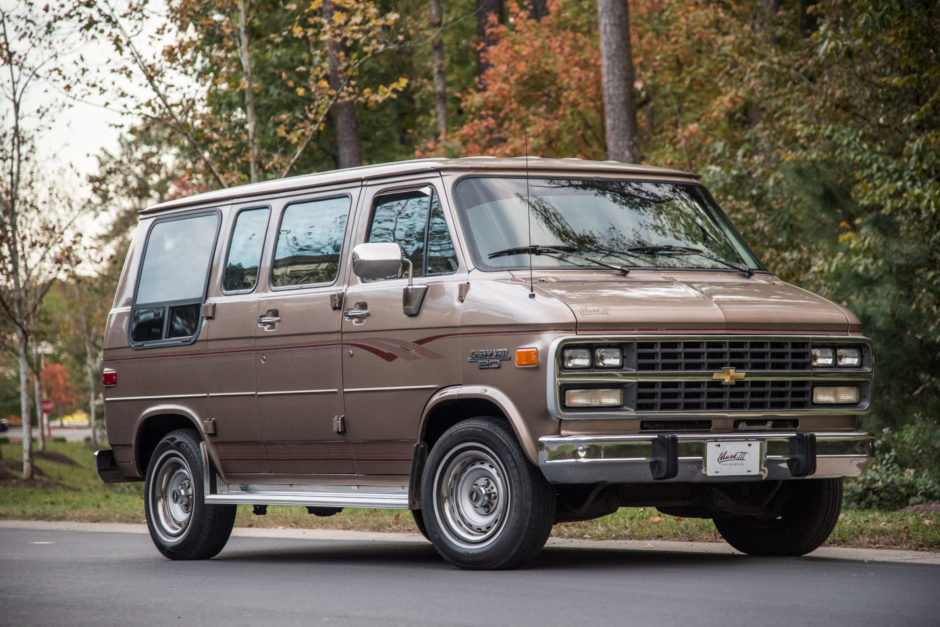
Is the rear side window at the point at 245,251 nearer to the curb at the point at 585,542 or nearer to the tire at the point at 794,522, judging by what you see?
the curb at the point at 585,542

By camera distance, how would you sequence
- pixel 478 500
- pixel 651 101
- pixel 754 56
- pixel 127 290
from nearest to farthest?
pixel 478 500 < pixel 127 290 < pixel 754 56 < pixel 651 101

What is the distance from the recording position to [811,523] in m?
9.09

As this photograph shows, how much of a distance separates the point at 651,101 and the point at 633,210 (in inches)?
982

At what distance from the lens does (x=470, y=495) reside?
8531 mm

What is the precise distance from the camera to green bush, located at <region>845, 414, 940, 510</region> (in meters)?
13.4

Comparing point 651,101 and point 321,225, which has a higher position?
point 651,101

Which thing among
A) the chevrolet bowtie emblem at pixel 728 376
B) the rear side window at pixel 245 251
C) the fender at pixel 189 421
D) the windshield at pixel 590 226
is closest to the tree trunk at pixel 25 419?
the fender at pixel 189 421

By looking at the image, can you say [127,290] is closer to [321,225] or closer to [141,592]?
[321,225]

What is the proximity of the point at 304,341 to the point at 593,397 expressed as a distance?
243cm

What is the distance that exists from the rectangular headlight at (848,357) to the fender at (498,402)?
2.01 meters

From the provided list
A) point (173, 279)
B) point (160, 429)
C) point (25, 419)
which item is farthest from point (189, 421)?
point (25, 419)

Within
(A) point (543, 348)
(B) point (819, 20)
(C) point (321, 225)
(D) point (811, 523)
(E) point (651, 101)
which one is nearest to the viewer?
(A) point (543, 348)

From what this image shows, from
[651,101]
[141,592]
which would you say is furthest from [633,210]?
[651,101]

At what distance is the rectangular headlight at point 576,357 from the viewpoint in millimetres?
7934
